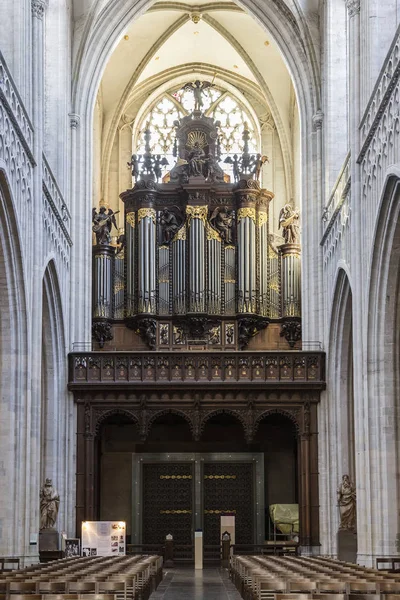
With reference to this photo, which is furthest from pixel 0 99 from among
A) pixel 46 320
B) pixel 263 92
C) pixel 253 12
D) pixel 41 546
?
pixel 263 92

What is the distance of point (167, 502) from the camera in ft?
119

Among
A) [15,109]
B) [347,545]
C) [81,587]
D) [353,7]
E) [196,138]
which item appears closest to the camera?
[81,587]

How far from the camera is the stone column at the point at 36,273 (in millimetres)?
25891

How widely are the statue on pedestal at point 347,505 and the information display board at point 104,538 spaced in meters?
5.76

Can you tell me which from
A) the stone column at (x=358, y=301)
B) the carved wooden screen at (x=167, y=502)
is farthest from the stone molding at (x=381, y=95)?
the carved wooden screen at (x=167, y=502)

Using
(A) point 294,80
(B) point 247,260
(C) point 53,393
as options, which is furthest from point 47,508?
(A) point 294,80

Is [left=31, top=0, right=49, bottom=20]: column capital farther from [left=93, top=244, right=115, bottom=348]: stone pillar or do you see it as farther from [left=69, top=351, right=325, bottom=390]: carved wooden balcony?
[left=93, top=244, right=115, bottom=348]: stone pillar

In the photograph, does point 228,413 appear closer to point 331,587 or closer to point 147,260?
point 147,260

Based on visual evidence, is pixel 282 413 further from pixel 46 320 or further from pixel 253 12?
pixel 253 12

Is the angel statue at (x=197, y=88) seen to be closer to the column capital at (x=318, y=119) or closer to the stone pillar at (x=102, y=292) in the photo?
the column capital at (x=318, y=119)

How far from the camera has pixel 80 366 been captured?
110 ft

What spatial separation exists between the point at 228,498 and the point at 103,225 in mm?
9186

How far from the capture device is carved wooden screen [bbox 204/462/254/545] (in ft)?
118

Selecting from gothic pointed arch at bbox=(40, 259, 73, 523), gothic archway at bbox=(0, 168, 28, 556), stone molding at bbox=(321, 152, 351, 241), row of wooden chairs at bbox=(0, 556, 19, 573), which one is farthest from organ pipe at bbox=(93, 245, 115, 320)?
row of wooden chairs at bbox=(0, 556, 19, 573)
